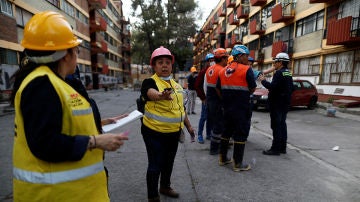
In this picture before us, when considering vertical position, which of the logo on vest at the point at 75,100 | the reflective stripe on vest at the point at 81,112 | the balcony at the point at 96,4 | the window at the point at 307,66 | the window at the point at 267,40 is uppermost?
the balcony at the point at 96,4

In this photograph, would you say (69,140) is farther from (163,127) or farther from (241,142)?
(241,142)

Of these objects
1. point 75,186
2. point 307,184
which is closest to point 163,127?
point 75,186

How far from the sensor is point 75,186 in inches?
53.1

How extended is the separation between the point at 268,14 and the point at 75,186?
2757 centimetres

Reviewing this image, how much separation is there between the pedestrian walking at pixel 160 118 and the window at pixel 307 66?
17.2 m

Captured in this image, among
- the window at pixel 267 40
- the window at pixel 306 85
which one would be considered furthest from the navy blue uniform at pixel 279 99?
the window at pixel 267 40

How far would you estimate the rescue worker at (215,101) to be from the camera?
4.70m

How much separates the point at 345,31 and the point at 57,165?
16.1m

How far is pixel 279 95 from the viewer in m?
4.64

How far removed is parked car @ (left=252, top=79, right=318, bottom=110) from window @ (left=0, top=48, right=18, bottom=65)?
14787 millimetres

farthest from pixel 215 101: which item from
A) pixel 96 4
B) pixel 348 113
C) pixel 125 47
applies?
pixel 125 47

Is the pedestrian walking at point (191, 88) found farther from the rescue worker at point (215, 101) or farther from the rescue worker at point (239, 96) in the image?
the rescue worker at point (239, 96)

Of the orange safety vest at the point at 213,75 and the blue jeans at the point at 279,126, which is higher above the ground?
the orange safety vest at the point at 213,75

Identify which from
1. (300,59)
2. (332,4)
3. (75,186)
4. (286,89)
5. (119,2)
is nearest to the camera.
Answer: (75,186)
